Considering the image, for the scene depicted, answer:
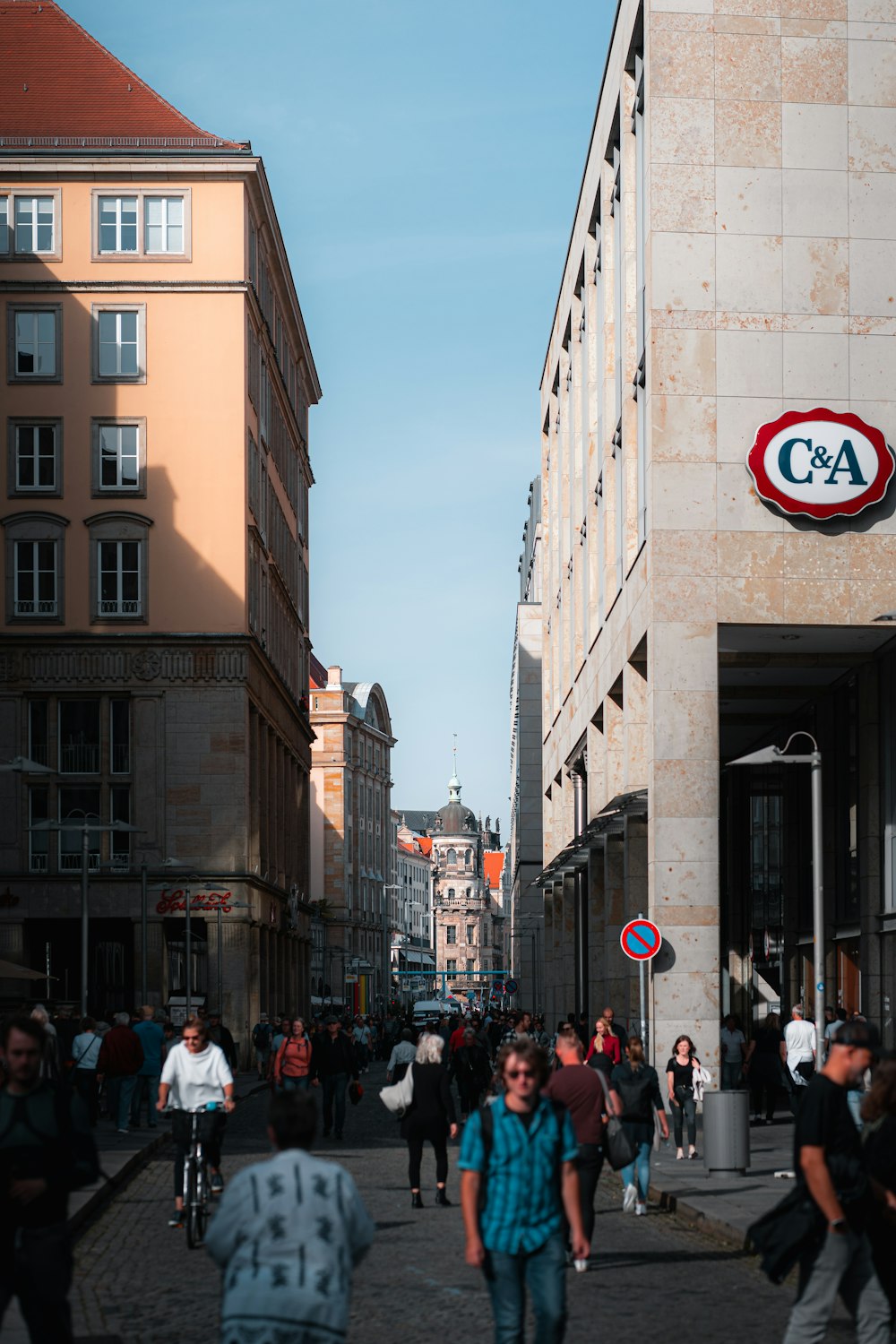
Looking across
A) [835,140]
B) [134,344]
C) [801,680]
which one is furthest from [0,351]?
[835,140]

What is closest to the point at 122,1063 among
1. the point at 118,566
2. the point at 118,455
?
the point at 118,566

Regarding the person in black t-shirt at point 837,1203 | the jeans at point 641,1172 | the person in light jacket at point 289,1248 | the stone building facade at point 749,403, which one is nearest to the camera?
the person in light jacket at point 289,1248

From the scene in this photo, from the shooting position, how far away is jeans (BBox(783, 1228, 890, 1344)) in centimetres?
894

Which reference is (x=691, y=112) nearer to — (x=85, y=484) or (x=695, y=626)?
(x=695, y=626)

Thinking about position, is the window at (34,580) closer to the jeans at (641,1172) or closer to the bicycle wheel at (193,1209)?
the jeans at (641,1172)

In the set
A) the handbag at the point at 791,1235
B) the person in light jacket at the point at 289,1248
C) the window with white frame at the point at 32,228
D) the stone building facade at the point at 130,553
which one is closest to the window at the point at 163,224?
the stone building facade at the point at 130,553

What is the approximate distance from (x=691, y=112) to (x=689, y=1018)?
14.1 meters

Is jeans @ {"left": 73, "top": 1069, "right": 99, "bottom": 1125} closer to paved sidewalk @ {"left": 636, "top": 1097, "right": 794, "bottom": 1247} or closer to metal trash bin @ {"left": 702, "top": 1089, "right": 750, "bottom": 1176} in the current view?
paved sidewalk @ {"left": 636, "top": 1097, "right": 794, "bottom": 1247}

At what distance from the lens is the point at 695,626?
31047 millimetres

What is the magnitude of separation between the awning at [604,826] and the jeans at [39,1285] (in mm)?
25048

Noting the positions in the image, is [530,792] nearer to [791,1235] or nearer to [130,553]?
[130,553]

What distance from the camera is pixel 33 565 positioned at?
5866 centimetres

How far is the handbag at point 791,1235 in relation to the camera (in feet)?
29.4

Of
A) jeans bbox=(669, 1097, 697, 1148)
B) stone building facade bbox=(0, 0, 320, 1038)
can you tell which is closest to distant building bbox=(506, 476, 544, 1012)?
stone building facade bbox=(0, 0, 320, 1038)
